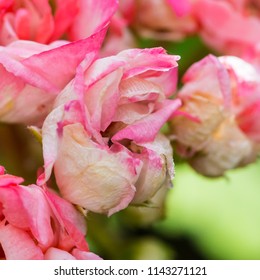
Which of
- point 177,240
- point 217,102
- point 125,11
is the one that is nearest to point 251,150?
point 217,102

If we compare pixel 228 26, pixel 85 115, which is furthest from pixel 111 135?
pixel 228 26

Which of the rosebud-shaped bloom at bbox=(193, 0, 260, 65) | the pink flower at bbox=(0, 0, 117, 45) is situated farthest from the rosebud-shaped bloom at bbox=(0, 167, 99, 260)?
the rosebud-shaped bloom at bbox=(193, 0, 260, 65)

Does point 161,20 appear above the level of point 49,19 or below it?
below

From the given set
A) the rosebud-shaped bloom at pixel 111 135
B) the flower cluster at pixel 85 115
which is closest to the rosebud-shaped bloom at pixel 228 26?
the flower cluster at pixel 85 115

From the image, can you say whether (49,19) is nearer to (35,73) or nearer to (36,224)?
(35,73)

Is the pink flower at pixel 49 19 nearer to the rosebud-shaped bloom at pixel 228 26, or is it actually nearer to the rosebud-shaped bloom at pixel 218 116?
the rosebud-shaped bloom at pixel 218 116

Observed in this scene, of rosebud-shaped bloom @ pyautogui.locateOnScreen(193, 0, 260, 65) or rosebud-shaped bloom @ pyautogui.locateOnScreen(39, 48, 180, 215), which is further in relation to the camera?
rosebud-shaped bloom @ pyautogui.locateOnScreen(193, 0, 260, 65)

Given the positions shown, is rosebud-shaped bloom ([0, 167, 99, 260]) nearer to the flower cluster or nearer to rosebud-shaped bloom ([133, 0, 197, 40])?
the flower cluster

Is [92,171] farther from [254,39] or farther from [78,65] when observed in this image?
[254,39]
